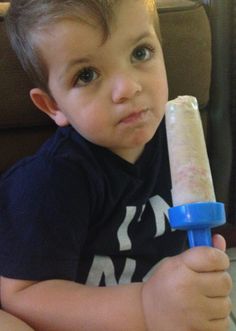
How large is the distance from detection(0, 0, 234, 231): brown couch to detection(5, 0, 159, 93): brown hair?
2.8 inches

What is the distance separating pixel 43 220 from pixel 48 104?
9.5 inches

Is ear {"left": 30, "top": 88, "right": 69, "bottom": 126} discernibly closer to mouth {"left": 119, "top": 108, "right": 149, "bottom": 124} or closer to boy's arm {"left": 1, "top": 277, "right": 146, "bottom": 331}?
mouth {"left": 119, "top": 108, "right": 149, "bottom": 124}

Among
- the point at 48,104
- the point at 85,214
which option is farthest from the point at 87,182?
the point at 48,104

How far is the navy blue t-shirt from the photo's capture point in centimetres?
77

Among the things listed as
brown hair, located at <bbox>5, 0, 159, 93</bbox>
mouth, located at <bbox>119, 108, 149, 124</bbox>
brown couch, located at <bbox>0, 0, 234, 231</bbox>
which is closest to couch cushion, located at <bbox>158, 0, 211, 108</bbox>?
brown couch, located at <bbox>0, 0, 234, 231</bbox>

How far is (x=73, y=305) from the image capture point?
0.75 meters

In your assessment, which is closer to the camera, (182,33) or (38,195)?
(38,195)

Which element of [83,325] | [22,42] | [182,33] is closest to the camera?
[83,325]

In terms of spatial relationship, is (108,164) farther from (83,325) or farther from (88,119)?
(83,325)

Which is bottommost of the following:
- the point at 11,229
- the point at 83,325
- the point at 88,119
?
the point at 83,325

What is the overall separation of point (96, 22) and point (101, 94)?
0.11m

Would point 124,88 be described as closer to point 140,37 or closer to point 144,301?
point 140,37

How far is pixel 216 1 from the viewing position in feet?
3.58

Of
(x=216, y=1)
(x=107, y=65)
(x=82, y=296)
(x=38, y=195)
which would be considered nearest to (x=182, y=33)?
(x=216, y=1)
